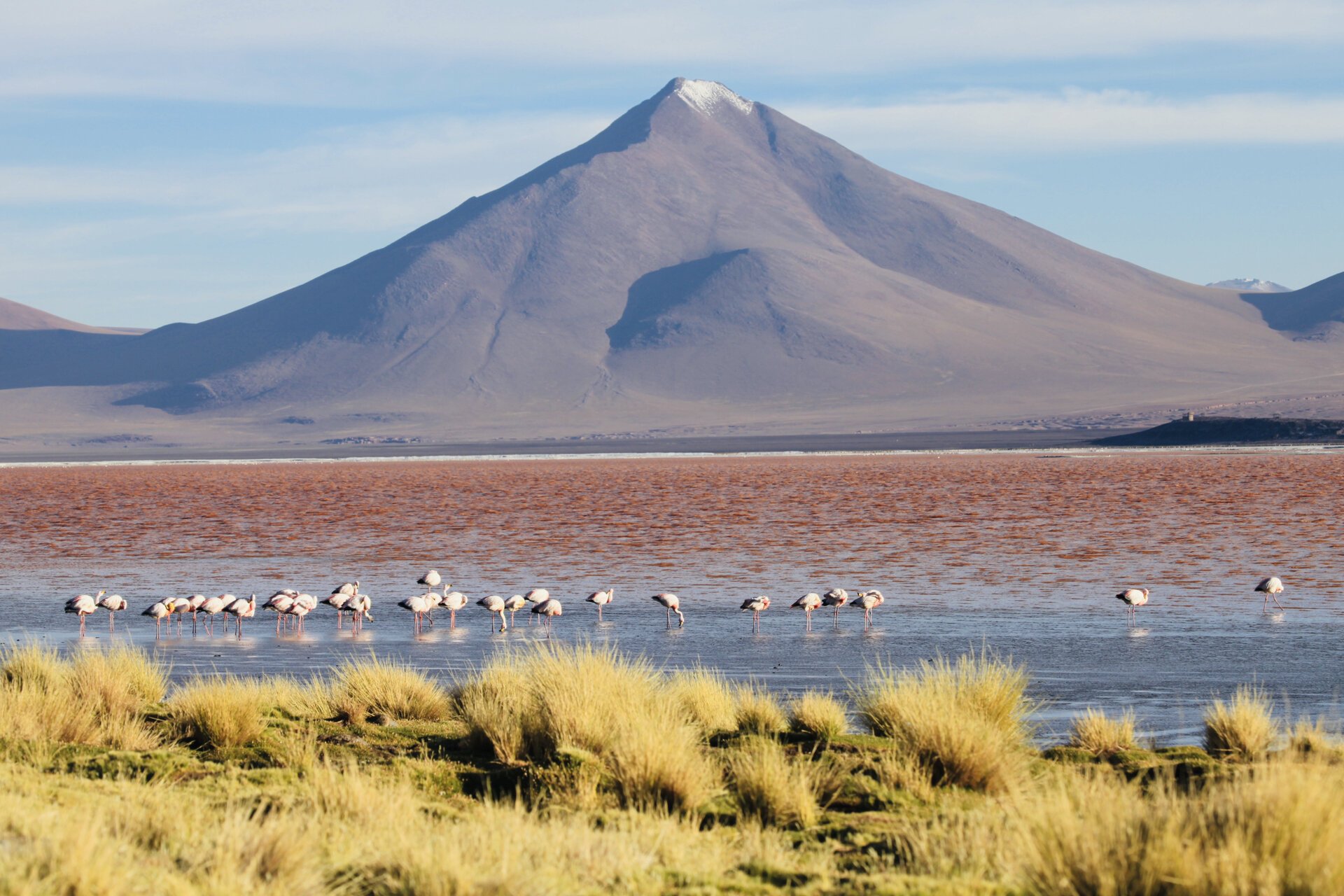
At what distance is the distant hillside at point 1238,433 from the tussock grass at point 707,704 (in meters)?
81.2

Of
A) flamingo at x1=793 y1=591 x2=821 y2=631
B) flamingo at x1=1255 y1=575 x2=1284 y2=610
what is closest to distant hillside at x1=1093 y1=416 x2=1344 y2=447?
flamingo at x1=1255 y1=575 x2=1284 y2=610

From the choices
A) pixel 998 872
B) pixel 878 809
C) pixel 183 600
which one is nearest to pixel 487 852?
pixel 998 872

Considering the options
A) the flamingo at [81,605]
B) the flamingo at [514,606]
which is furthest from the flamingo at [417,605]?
the flamingo at [81,605]

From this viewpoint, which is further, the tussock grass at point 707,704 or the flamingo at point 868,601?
the flamingo at point 868,601

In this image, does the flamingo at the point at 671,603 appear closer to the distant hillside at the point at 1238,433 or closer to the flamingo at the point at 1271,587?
the flamingo at the point at 1271,587

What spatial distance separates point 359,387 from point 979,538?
175 m

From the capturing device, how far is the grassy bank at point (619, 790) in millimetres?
6172

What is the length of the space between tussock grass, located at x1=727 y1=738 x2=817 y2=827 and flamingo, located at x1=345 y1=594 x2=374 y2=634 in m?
10.3

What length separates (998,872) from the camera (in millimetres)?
6820

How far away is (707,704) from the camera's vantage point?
37.2ft

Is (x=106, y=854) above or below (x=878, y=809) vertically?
above

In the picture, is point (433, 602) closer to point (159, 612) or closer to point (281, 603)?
point (281, 603)

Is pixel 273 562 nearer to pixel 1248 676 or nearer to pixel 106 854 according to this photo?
pixel 1248 676

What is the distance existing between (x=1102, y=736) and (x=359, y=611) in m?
10.8
